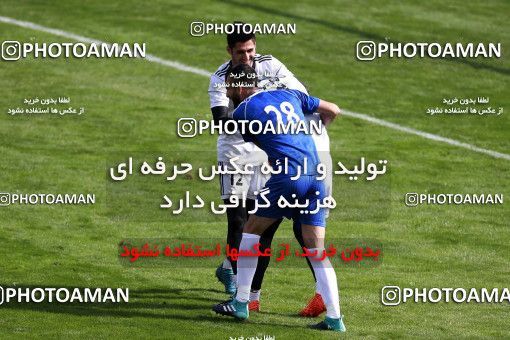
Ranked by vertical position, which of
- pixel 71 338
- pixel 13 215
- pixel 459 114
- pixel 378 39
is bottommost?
pixel 71 338

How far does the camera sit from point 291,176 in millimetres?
11969

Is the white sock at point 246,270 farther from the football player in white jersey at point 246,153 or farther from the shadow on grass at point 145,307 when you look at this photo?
the football player in white jersey at point 246,153

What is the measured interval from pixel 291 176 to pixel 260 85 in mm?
1298

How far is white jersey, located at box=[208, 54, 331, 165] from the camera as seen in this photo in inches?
502

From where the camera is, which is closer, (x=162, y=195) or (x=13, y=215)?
(x=13, y=215)

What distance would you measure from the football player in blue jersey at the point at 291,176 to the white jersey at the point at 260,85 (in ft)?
1.35

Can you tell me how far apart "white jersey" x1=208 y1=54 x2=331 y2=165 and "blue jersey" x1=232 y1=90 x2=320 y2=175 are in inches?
14.7

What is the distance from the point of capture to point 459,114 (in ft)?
74.6

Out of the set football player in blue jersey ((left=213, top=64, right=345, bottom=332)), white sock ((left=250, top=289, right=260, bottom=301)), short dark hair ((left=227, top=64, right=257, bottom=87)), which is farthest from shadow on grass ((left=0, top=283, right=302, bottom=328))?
short dark hair ((left=227, top=64, right=257, bottom=87))

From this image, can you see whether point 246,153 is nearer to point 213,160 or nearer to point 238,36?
point 238,36

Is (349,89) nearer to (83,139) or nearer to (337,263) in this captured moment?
(83,139)

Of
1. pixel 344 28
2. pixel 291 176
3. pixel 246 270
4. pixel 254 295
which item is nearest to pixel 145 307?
pixel 254 295

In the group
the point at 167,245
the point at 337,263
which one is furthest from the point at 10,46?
the point at 337,263

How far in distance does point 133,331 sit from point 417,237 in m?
5.95
